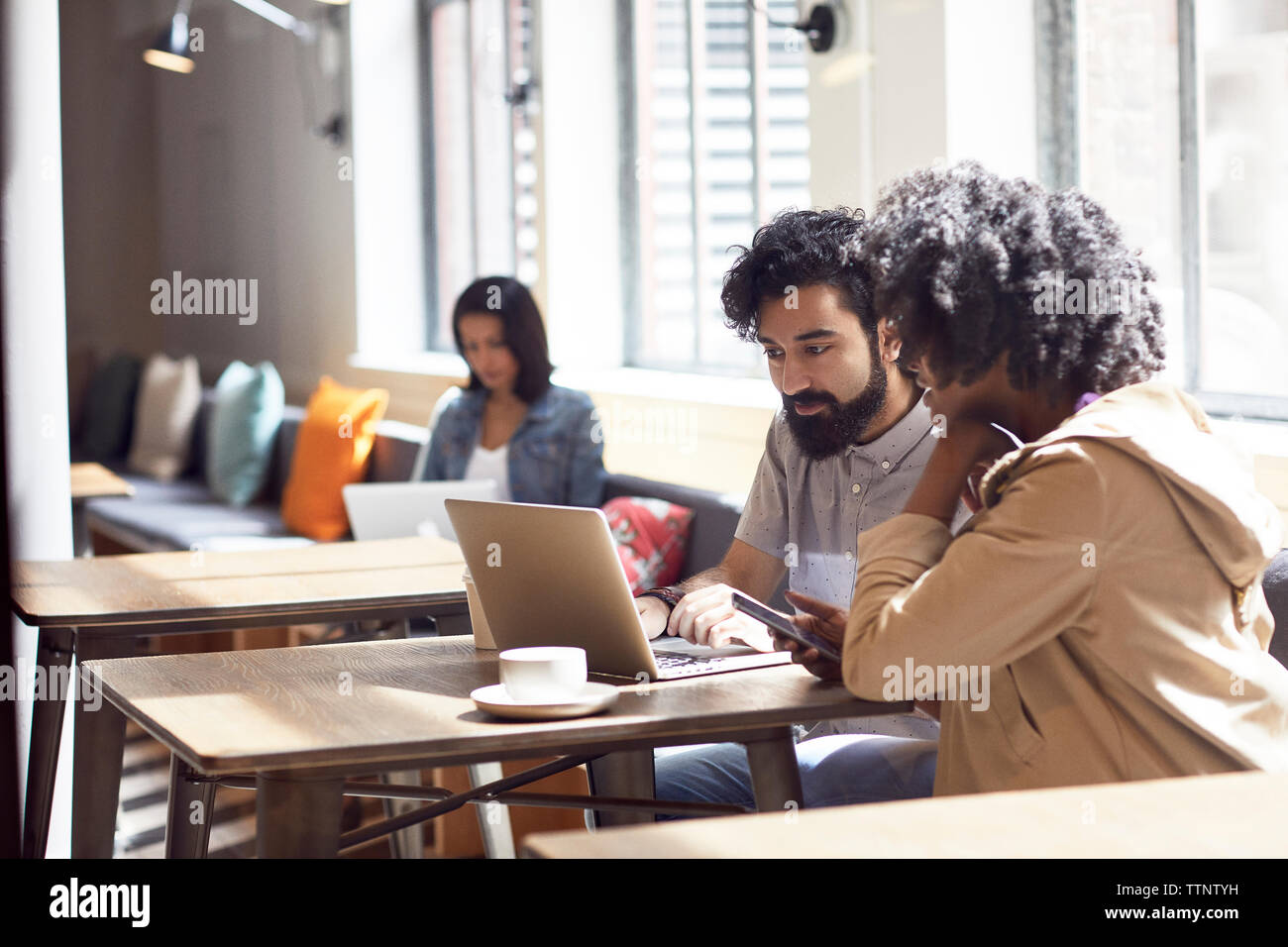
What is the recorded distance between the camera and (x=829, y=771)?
76.1 inches

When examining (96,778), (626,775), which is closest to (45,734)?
(96,778)

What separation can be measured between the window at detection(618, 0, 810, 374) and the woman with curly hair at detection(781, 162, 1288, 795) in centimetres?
240

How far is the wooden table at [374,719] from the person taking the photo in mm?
1368

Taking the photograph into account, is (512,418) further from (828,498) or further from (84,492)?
→ (828,498)

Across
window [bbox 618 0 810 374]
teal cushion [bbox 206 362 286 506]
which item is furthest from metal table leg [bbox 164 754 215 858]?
teal cushion [bbox 206 362 286 506]

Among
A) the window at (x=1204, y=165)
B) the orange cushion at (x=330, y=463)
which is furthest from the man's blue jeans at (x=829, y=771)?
the orange cushion at (x=330, y=463)

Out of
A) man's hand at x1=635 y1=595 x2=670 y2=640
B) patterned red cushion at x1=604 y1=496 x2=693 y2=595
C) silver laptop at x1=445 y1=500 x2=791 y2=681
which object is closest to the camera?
silver laptop at x1=445 y1=500 x2=791 y2=681

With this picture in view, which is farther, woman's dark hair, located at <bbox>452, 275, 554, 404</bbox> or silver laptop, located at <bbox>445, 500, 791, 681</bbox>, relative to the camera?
woman's dark hair, located at <bbox>452, 275, 554, 404</bbox>

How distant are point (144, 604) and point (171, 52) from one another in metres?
5.41

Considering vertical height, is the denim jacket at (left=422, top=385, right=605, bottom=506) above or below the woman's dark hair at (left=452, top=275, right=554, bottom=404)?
below

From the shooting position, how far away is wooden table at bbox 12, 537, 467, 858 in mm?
2201

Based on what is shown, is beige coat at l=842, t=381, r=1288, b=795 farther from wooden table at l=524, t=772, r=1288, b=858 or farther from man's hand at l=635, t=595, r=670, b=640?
man's hand at l=635, t=595, r=670, b=640

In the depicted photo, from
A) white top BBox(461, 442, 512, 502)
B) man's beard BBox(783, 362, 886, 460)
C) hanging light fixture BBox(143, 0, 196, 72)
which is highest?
hanging light fixture BBox(143, 0, 196, 72)

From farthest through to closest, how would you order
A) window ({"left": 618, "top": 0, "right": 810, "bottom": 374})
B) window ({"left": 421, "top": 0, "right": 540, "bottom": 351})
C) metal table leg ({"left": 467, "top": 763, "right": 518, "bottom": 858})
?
window ({"left": 421, "top": 0, "right": 540, "bottom": 351}) < window ({"left": 618, "top": 0, "right": 810, "bottom": 374}) < metal table leg ({"left": 467, "top": 763, "right": 518, "bottom": 858})
